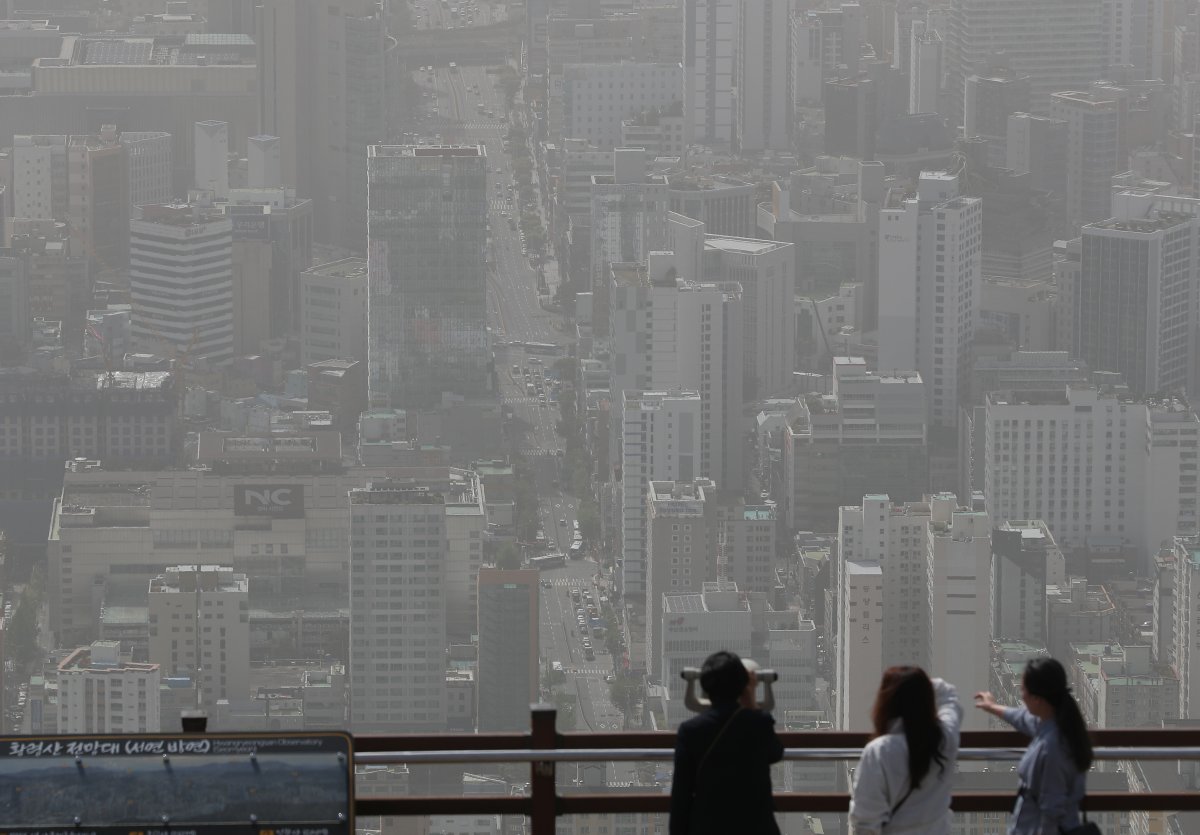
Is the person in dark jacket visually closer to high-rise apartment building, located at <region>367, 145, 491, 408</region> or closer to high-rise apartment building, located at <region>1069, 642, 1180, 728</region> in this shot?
high-rise apartment building, located at <region>1069, 642, 1180, 728</region>

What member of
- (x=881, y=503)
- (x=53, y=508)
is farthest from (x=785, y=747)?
(x=53, y=508)

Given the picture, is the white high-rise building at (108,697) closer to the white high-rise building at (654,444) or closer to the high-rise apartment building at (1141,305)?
the white high-rise building at (654,444)

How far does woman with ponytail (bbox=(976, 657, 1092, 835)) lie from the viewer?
160 cm

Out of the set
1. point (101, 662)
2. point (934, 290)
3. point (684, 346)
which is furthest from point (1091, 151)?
point (101, 662)

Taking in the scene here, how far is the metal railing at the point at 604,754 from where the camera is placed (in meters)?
1.70

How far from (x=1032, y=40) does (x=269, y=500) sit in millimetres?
13724

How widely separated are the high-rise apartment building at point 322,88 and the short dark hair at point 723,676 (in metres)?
22.3

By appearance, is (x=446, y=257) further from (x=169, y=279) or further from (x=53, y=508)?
(x=53, y=508)

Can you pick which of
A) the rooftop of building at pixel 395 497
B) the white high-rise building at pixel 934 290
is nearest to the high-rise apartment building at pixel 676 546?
the rooftop of building at pixel 395 497

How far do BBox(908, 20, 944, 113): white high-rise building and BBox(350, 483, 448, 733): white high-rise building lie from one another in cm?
1269

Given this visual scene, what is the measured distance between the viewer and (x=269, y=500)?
15516 mm

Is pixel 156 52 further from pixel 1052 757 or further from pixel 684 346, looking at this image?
pixel 1052 757

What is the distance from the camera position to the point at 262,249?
21.1 m

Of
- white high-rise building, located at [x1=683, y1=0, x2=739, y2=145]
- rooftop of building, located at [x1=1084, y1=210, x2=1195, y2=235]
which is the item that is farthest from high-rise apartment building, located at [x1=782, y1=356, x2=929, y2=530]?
white high-rise building, located at [x1=683, y1=0, x2=739, y2=145]
